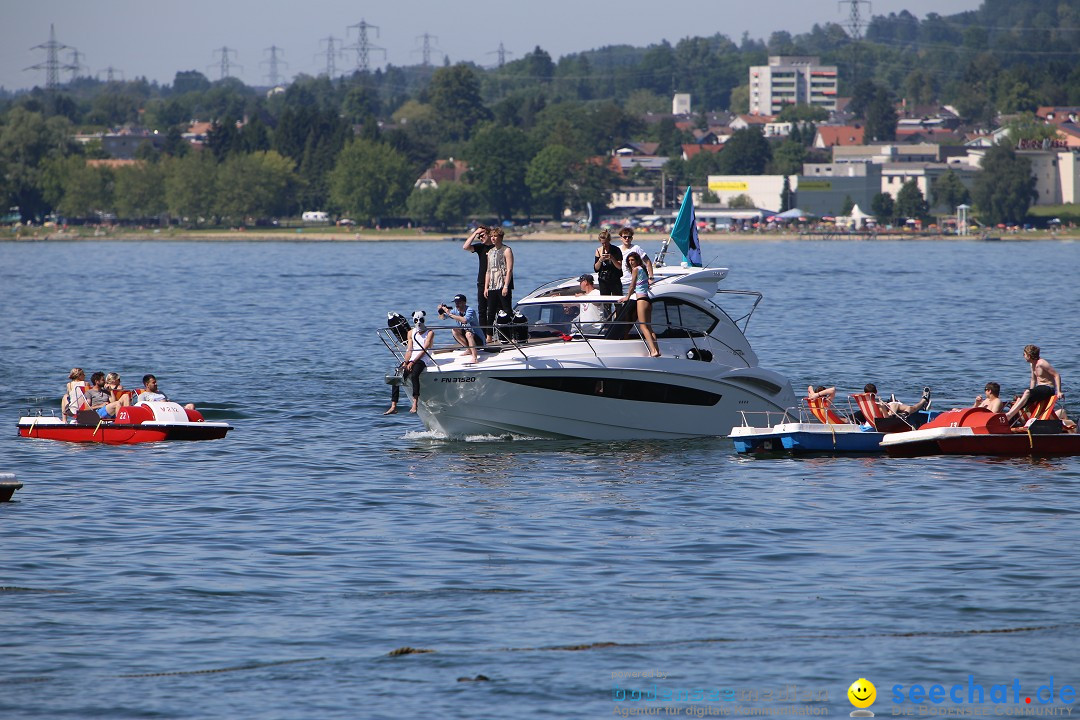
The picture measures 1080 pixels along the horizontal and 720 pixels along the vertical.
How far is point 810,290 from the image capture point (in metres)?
92.6

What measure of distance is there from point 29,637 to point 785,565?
8714 mm

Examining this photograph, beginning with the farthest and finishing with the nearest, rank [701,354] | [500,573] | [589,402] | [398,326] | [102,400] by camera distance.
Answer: [102,400] → [701,354] → [589,402] → [398,326] → [500,573]

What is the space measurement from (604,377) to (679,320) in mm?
1879

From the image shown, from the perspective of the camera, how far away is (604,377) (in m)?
25.6

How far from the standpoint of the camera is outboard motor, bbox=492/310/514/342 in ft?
83.5

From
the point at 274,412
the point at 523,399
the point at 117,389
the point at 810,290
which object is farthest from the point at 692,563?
the point at 810,290

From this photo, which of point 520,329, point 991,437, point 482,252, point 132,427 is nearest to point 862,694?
point 991,437

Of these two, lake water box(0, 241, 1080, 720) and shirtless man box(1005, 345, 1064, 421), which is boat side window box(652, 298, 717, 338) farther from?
shirtless man box(1005, 345, 1064, 421)

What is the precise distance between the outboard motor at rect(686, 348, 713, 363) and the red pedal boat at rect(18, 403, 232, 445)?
29.3ft

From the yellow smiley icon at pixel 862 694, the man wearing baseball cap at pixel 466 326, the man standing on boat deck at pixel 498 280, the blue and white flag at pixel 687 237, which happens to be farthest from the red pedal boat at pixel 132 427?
the yellow smiley icon at pixel 862 694

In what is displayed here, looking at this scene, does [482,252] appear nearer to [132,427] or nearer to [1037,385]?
[132,427]

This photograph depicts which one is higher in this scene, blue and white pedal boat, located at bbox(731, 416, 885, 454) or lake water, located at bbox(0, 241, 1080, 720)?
blue and white pedal boat, located at bbox(731, 416, 885, 454)

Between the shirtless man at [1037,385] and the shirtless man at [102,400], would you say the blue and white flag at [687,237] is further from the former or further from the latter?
the shirtless man at [102,400]

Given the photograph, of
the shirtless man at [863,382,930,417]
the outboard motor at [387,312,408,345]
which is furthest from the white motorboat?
the shirtless man at [863,382,930,417]
